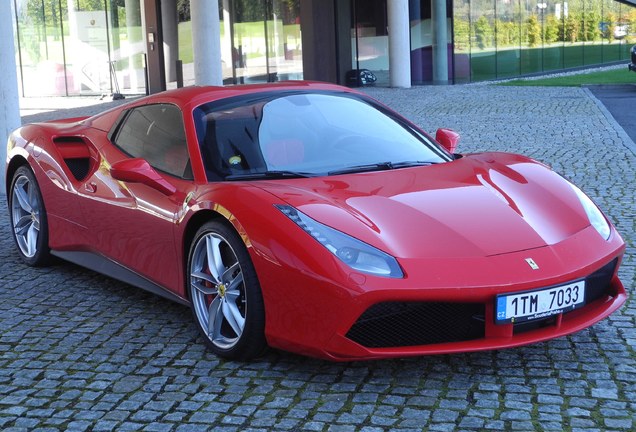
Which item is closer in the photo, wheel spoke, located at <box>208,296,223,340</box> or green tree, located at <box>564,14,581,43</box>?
wheel spoke, located at <box>208,296,223,340</box>

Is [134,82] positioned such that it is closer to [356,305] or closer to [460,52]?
[460,52]

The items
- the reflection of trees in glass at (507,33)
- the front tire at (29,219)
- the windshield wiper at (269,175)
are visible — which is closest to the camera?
the windshield wiper at (269,175)

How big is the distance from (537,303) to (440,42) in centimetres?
2489

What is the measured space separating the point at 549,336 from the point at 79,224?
3.10 meters

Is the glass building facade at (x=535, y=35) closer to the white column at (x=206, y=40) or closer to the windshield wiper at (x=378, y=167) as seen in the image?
the white column at (x=206, y=40)

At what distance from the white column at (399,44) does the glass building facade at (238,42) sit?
4.62 feet

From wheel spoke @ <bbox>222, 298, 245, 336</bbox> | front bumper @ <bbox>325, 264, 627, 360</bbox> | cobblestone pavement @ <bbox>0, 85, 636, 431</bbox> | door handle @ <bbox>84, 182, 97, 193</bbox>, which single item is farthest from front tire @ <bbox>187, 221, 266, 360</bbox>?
door handle @ <bbox>84, 182, 97, 193</bbox>

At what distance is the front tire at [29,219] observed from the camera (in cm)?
656

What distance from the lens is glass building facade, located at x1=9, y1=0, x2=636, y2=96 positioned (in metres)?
27.3

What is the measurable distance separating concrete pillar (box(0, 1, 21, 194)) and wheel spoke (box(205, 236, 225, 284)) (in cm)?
628

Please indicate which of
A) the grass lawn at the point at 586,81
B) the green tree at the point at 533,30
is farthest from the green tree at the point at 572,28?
the grass lawn at the point at 586,81

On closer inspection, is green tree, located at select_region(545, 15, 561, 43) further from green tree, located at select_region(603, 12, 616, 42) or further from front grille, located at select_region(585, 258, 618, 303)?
front grille, located at select_region(585, 258, 618, 303)

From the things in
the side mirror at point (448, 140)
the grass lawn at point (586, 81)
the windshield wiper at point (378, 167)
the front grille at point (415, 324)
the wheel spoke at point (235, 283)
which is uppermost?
the side mirror at point (448, 140)

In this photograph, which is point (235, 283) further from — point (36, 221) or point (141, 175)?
point (36, 221)
